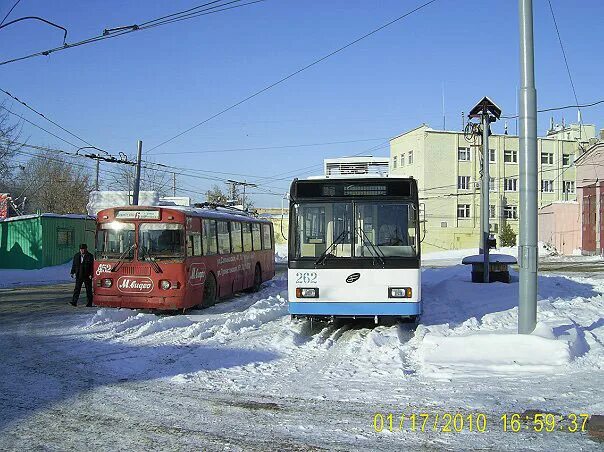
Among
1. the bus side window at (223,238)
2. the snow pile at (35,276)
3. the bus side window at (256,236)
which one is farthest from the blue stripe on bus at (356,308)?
the snow pile at (35,276)

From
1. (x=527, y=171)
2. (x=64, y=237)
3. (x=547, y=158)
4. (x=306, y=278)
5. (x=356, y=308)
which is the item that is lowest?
(x=356, y=308)

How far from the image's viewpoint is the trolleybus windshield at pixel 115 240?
48.3ft

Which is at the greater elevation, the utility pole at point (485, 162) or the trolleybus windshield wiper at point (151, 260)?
the utility pole at point (485, 162)

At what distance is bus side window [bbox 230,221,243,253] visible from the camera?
1926 cm

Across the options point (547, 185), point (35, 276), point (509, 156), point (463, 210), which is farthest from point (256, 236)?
point (547, 185)

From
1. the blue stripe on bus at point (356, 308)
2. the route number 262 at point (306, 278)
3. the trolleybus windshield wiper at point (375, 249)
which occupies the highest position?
the trolleybus windshield wiper at point (375, 249)

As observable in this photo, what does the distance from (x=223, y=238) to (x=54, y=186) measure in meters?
57.7

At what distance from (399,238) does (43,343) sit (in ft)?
22.3

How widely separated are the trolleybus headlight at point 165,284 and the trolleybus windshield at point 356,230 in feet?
13.6

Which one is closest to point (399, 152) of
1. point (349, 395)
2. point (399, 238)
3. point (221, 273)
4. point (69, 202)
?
point (69, 202)

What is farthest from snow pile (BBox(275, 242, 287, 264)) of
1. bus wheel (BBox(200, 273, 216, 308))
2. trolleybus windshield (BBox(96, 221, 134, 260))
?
trolleybus windshield (BBox(96, 221, 134, 260))

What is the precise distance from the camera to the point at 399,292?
37.4ft

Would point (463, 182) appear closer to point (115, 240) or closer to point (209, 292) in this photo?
point (209, 292)
